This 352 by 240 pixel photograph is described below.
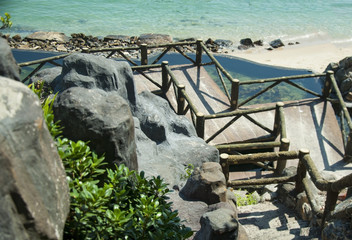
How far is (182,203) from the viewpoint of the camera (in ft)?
19.7

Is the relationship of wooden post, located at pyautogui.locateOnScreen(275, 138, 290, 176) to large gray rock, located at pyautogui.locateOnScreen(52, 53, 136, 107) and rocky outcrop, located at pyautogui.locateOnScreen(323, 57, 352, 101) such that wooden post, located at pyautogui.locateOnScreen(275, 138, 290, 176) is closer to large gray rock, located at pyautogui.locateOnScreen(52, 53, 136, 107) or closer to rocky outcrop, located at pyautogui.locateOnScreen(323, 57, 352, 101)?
large gray rock, located at pyautogui.locateOnScreen(52, 53, 136, 107)

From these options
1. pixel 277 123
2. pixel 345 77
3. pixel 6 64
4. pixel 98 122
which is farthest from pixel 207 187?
pixel 345 77

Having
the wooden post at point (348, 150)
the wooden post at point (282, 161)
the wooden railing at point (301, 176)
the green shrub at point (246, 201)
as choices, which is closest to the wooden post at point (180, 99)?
the wooden post at point (282, 161)

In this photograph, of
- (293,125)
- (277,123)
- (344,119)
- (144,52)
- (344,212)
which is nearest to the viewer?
(344,212)

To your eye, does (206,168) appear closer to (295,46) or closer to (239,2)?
(295,46)

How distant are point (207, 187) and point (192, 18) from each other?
70.6ft

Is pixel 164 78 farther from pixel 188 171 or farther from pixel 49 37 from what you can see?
pixel 49 37

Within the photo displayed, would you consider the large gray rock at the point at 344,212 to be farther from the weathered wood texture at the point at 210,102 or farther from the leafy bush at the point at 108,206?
the weathered wood texture at the point at 210,102

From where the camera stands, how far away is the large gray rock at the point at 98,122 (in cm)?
455

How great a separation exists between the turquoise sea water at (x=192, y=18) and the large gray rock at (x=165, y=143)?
574 inches

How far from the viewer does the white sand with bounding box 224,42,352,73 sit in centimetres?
1853

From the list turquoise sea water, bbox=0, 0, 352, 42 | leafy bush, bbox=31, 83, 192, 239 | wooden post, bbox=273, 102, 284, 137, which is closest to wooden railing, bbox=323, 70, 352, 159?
wooden post, bbox=273, 102, 284, 137

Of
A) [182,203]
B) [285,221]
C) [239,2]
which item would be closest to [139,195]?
[182,203]

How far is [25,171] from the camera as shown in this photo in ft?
8.59
